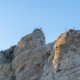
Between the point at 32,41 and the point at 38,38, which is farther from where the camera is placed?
the point at 38,38

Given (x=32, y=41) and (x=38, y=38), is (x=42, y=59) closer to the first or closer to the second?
(x=32, y=41)


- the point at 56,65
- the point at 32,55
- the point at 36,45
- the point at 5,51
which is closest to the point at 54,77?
the point at 56,65

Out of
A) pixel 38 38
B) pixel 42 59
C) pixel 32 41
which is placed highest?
pixel 38 38

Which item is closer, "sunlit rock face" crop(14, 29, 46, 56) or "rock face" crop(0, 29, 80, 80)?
"rock face" crop(0, 29, 80, 80)

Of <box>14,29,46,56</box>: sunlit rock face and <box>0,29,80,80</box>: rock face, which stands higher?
<box>14,29,46,56</box>: sunlit rock face

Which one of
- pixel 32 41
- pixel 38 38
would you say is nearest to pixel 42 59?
pixel 32 41

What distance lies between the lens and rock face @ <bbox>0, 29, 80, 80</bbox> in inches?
975

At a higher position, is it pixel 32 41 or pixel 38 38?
pixel 38 38

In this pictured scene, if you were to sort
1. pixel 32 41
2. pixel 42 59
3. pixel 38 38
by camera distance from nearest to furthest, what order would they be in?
pixel 42 59
pixel 32 41
pixel 38 38

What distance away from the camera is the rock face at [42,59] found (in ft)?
81.3

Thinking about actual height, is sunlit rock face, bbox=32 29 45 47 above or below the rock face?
above

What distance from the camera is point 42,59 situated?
99.1 feet

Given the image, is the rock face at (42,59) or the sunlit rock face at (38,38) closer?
the rock face at (42,59)

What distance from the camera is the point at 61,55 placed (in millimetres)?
25766
